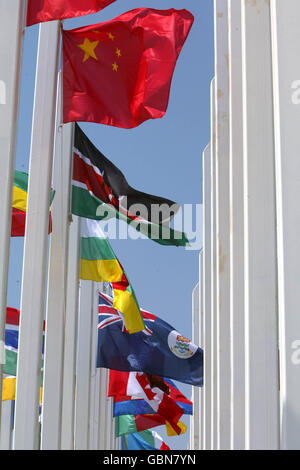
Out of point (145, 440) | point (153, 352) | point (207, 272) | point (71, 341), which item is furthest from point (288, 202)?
point (145, 440)

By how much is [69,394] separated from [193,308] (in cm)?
940

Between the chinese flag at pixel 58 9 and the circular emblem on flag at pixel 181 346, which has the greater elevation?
the chinese flag at pixel 58 9

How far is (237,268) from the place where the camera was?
23.9 feet

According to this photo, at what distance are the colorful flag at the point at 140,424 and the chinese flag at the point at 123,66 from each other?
1534 centimetres

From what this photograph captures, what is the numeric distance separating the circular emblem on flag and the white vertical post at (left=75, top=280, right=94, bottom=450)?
5.61 ft

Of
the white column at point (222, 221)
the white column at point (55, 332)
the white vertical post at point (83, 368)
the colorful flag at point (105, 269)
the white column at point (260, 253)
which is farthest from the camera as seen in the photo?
the white vertical post at point (83, 368)

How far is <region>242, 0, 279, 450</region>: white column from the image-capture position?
Answer: 5.36 meters

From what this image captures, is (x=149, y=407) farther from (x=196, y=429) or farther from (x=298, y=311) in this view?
(x=298, y=311)

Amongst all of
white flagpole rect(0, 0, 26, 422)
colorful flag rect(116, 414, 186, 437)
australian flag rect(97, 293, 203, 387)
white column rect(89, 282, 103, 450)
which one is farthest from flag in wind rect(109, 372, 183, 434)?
white flagpole rect(0, 0, 26, 422)

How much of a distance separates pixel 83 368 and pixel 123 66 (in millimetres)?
7178

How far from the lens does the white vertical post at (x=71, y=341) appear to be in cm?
1226

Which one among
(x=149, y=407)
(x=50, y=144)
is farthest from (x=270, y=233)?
(x=149, y=407)

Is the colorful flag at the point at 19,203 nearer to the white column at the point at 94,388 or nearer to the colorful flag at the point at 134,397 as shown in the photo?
the white column at the point at 94,388

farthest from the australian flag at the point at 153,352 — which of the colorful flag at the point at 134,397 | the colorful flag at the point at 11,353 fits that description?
the colorful flag at the point at 134,397
